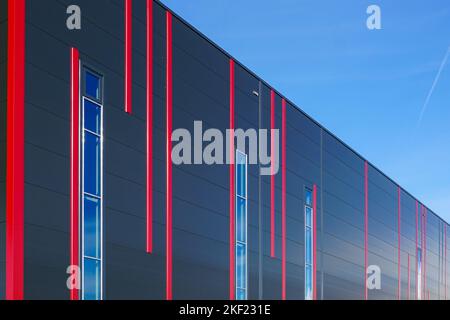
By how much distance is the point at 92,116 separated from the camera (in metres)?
22.1

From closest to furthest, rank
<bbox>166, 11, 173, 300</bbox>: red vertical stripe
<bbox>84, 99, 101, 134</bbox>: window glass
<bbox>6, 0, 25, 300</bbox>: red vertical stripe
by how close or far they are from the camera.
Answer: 1. <bbox>6, 0, 25, 300</bbox>: red vertical stripe
2. <bbox>84, 99, 101, 134</bbox>: window glass
3. <bbox>166, 11, 173, 300</bbox>: red vertical stripe

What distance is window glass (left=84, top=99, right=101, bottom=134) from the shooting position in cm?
2184

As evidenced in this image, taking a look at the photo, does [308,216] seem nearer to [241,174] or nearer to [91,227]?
[241,174]

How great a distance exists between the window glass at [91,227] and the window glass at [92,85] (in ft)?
11.0

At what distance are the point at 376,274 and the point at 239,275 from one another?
2242 centimetres

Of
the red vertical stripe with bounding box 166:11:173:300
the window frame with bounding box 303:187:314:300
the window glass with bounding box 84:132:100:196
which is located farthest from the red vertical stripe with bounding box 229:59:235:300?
the window glass with bounding box 84:132:100:196

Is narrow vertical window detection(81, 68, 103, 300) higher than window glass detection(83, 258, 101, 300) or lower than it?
higher

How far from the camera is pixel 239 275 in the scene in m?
30.8

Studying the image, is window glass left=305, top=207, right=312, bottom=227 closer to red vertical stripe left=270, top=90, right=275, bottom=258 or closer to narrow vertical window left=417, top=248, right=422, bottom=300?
red vertical stripe left=270, top=90, right=275, bottom=258

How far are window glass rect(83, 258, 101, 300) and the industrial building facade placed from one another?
0.05m

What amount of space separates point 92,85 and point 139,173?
359 cm

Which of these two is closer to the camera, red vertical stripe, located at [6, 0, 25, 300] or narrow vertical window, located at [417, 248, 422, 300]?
red vertical stripe, located at [6, 0, 25, 300]

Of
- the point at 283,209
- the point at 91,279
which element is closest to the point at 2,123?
the point at 91,279
